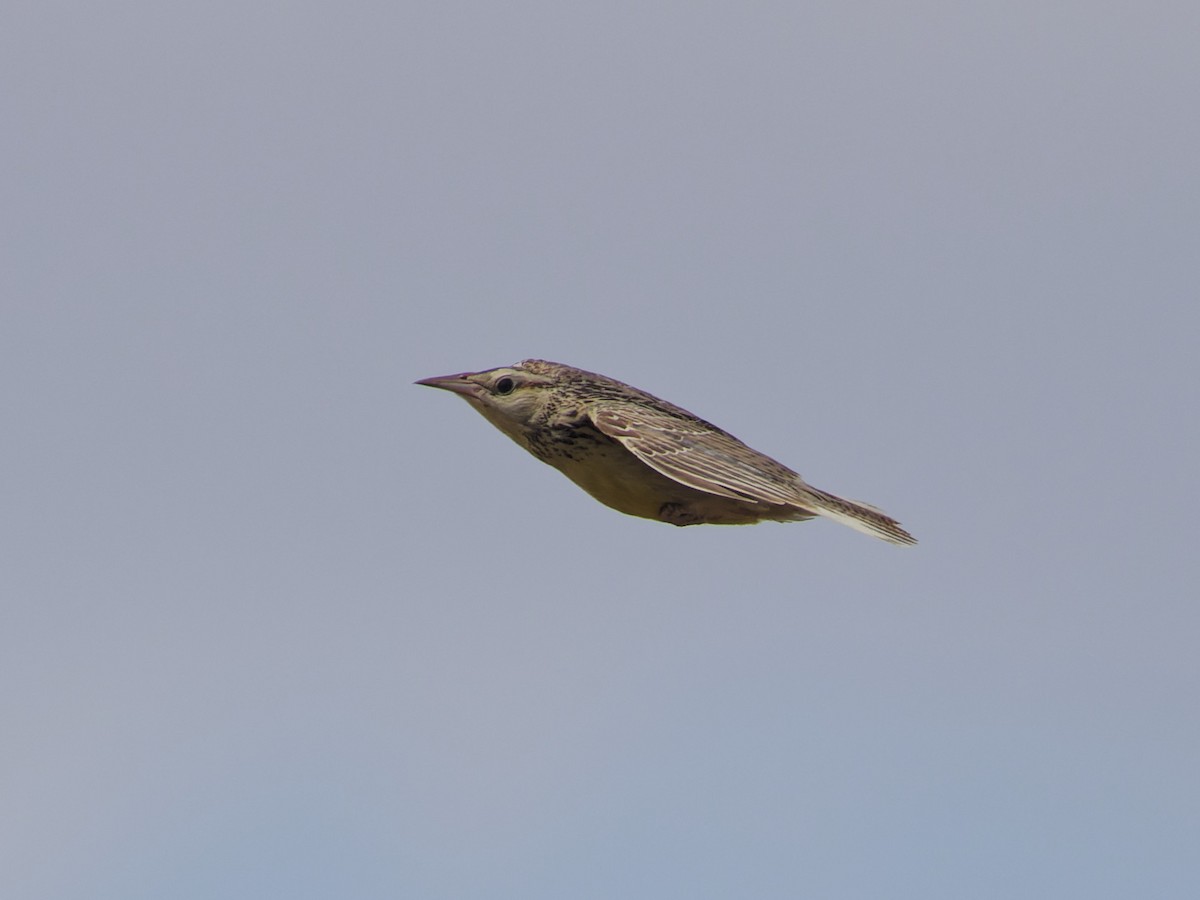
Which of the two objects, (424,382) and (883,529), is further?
(424,382)

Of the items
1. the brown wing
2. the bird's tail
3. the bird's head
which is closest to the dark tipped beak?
the bird's head

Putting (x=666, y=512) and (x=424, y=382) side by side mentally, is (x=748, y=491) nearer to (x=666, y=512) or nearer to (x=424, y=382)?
(x=666, y=512)

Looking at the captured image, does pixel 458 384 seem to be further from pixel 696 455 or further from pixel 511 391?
pixel 696 455

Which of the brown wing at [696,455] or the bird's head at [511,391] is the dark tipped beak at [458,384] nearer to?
the bird's head at [511,391]

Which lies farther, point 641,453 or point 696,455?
point 696,455

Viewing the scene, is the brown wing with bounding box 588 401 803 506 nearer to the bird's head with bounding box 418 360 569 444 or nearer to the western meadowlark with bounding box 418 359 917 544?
the western meadowlark with bounding box 418 359 917 544

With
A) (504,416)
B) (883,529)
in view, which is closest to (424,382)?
(504,416)

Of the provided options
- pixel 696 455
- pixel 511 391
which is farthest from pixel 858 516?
pixel 511 391
